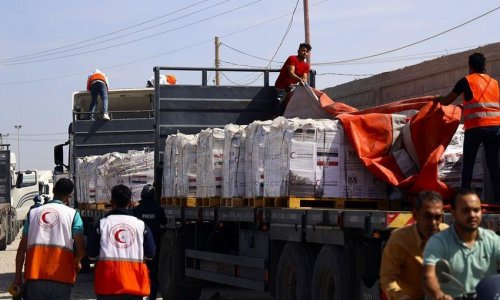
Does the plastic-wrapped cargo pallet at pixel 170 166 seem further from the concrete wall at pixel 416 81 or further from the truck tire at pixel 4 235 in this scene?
the truck tire at pixel 4 235

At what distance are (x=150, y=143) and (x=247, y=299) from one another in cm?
461

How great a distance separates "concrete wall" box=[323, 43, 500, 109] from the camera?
16547mm

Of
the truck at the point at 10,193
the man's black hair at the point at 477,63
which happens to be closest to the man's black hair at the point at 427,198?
the man's black hair at the point at 477,63

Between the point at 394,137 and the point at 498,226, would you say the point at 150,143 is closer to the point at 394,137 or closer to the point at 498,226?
the point at 394,137

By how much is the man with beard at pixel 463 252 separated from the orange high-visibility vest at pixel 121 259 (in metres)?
3.39

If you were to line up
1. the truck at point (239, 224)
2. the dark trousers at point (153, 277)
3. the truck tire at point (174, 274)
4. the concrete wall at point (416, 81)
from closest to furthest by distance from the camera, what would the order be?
the truck at point (239, 224), the dark trousers at point (153, 277), the concrete wall at point (416, 81), the truck tire at point (174, 274)

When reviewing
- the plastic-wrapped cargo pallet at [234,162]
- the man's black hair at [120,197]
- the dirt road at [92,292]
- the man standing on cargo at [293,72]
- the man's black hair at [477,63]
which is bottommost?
the dirt road at [92,292]

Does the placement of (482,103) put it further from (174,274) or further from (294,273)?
(174,274)

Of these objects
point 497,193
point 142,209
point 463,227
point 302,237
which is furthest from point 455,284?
point 142,209

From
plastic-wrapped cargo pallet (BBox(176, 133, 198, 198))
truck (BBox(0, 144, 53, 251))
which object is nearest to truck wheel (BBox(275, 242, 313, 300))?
plastic-wrapped cargo pallet (BBox(176, 133, 198, 198))

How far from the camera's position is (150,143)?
2094cm

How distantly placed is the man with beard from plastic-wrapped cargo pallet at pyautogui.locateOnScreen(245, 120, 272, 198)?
616 centimetres

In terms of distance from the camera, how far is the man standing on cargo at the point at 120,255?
9133mm

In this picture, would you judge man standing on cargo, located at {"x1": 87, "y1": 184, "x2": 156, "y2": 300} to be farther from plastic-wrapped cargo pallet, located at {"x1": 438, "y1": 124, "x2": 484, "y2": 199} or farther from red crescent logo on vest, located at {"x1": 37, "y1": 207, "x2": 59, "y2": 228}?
plastic-wrapped cargo pallet, located at {"x1": 438, "y1": 124, "x2": 484, "y2": 199}
